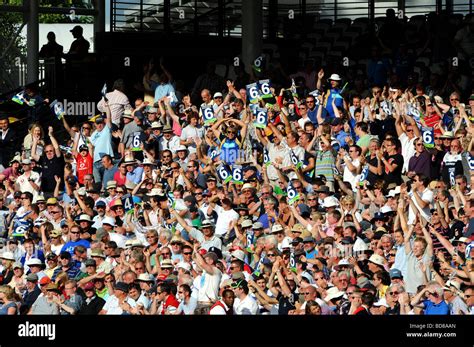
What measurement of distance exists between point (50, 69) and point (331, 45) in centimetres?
559

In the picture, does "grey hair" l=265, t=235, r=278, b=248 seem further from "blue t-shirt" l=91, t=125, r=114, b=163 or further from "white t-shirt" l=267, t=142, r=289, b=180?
"blue t-shirt" l=91, t=125, r=114, b=163

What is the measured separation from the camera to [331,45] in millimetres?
30766

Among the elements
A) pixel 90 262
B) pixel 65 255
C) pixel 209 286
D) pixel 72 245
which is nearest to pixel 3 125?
pixel 72 245

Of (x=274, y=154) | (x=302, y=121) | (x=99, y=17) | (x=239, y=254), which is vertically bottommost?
(x=239, y=254)

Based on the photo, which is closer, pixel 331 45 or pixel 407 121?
pixel 407 121

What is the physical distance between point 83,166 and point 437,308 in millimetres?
9871

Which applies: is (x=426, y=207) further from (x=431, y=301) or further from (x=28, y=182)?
(x=28, y=182)

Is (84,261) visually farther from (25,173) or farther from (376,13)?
(376,13)

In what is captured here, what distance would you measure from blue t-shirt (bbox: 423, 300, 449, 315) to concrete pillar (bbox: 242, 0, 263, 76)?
13.5m

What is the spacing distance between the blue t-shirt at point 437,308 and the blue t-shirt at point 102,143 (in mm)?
9669

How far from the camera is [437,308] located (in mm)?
17484

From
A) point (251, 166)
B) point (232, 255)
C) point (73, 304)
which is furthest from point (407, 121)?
point (73, 304)

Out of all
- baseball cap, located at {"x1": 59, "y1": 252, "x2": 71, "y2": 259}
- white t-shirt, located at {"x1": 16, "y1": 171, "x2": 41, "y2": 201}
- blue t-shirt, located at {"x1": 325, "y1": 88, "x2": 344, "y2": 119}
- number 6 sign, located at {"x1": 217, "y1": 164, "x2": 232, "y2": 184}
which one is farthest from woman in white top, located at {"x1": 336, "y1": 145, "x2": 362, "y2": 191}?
white t-shirt, located at {"x1": 16, "y1": 171, "x2": 41, "y2": 201}

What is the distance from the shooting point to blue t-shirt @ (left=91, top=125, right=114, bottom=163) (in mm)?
26067
